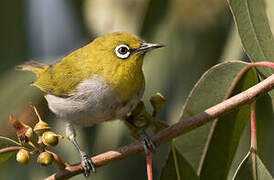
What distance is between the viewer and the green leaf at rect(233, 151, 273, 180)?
2586mm

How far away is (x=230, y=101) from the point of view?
93.6 inches

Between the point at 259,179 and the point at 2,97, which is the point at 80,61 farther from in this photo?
the point at 259,179

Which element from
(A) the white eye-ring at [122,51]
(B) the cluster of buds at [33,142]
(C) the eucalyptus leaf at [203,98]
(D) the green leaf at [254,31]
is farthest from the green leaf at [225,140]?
(B) the cluster of buds at [33,142]

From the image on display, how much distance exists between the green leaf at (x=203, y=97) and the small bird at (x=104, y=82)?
1.27ft

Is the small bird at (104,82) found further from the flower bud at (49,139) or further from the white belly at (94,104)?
the flower bud at (49,139)

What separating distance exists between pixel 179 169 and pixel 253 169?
0.41m

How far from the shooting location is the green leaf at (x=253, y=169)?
2586 millimetres

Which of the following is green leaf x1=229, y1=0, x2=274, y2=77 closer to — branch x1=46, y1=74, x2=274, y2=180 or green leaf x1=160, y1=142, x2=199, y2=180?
branch x1=46, y1=74, x2=274, y2=180

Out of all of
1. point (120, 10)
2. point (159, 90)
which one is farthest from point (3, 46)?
point (159, 90)

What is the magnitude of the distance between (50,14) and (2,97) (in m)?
1.79

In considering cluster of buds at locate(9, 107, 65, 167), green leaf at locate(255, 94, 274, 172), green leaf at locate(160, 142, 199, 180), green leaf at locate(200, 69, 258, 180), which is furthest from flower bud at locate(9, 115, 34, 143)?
green leaf at locate(255, 94, 274, 172)

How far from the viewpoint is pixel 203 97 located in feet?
9.37

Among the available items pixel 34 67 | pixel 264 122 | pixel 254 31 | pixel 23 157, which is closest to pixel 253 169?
pixel 264 122

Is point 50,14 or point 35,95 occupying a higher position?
point 50,14
